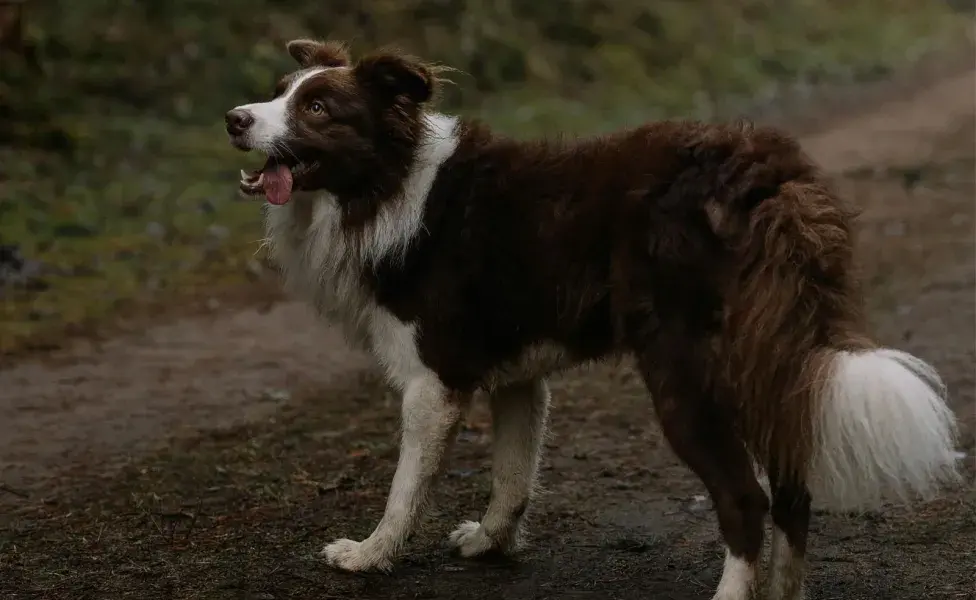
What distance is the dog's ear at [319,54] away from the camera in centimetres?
470

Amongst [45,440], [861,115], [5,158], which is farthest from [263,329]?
[861,115]

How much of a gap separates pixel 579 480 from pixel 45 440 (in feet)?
8.90

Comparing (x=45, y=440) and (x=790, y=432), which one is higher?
(x=790, y=432)

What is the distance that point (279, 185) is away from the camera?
429 centimetres

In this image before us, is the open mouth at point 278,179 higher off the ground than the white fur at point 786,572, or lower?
higher

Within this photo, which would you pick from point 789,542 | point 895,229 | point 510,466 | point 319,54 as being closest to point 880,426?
point 789,542

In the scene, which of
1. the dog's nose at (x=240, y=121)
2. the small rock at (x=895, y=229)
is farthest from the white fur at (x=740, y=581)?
the small rock at (x=895, y=229)

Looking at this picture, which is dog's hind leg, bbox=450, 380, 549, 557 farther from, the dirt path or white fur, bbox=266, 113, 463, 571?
white fur, bbox=266, 113, 463, 571

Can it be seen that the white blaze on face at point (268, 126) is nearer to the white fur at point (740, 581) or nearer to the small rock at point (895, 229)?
the white fur at point (740, 581)

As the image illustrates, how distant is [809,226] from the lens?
3.69 meters

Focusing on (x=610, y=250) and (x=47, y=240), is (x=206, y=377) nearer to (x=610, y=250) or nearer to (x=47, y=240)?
(x=47, y=240)

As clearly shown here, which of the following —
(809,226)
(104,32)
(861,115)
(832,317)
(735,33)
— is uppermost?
(735,33)

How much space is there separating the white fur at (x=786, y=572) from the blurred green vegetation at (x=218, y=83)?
4.83m

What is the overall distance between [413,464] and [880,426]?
66.3 inches
